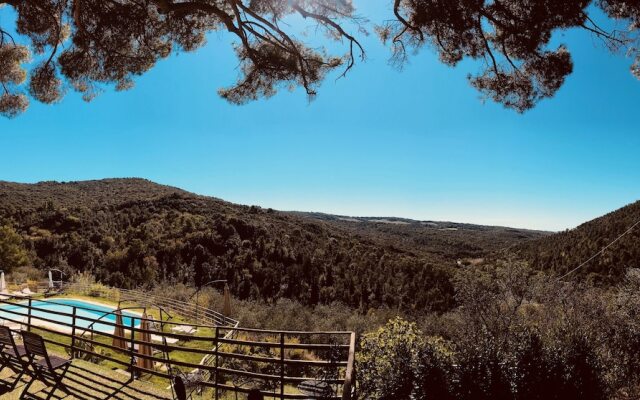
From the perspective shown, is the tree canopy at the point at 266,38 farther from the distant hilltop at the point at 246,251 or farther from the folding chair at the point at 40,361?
the distant hilltop at the point at 246,251

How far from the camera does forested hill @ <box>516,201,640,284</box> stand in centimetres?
2366

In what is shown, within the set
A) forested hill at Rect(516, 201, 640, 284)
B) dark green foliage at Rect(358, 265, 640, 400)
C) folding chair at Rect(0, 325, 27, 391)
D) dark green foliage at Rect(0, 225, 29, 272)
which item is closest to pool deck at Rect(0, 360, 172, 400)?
folding chair at Rect(0, 325, 27, 391)

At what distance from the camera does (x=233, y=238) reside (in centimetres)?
4019

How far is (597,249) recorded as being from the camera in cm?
2859

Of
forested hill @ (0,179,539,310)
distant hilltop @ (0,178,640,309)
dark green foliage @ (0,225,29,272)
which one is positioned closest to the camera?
dark green foliage @ (0,225,29,272)

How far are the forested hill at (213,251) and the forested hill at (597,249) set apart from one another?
873cm

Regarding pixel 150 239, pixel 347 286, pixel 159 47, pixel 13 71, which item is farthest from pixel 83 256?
A: pixel 159 47

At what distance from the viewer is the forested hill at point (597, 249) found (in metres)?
23.7

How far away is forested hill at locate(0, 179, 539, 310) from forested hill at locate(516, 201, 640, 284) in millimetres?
8729

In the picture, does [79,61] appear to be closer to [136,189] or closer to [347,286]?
[347,286]

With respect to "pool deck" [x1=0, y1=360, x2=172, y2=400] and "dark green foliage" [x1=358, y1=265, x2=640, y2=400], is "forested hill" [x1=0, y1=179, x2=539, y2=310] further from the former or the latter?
"pool deck" [x1=0, y1=360, x2=172, y2=400]

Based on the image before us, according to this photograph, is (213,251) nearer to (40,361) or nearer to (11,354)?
(11,354)

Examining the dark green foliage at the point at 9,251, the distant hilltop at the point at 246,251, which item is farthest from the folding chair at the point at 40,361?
the distant hilltop at the point at 246,251

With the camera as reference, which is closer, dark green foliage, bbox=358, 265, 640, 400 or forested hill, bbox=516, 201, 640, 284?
dark green foliage, bbox=358, 265, 640, 400
